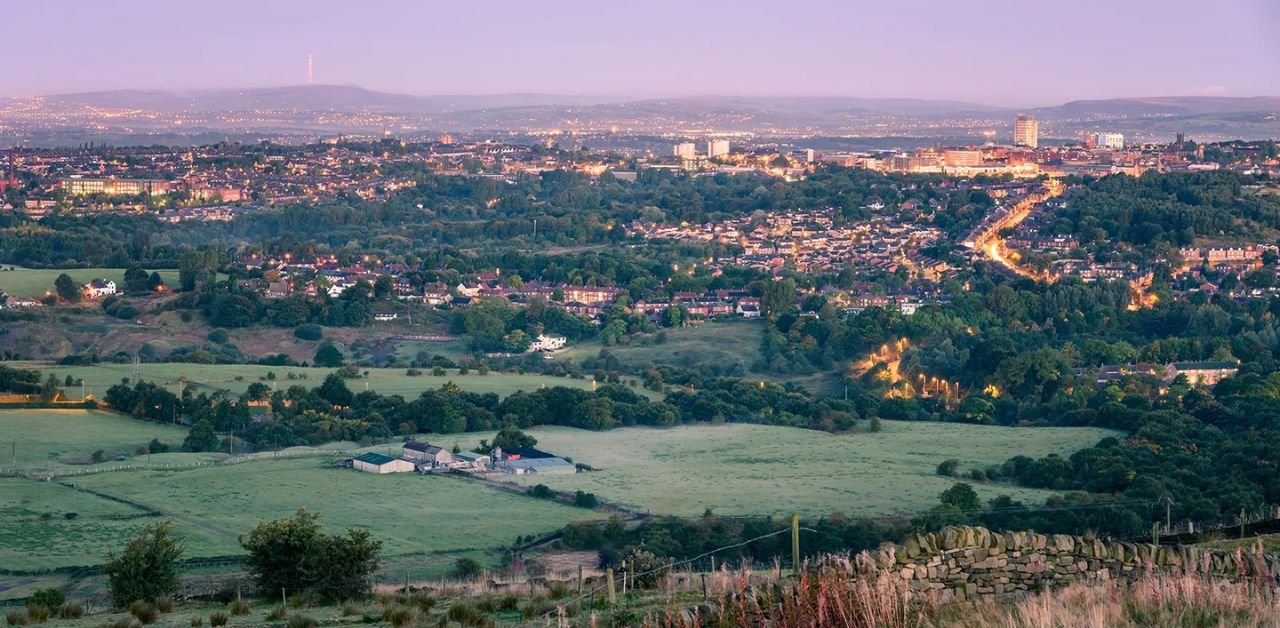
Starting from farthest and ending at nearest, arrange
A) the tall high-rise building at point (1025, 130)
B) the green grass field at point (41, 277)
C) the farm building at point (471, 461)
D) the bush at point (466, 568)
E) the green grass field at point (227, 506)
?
the tall high-rise building at point (1025, 130), the green grass field at point (41, 277), the farm building at point (471, 461), the green grass field at point (227, 506), the bush at point (466, 568)

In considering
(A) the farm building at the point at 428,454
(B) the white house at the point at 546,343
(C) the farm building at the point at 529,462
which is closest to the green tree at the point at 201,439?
(A) the farm building at the point at 428,454

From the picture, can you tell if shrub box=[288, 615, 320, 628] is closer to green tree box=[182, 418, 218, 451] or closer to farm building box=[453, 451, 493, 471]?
farm building box=[453, 451, 493, 471]

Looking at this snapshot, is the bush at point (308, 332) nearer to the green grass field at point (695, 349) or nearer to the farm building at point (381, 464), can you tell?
the green grass field at point (695, 349)

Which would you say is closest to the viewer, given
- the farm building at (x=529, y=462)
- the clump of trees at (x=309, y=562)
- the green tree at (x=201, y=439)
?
the clump of trees at (x=309, y=562)

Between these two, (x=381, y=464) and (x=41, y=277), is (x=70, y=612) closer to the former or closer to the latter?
(x=381, y=464)

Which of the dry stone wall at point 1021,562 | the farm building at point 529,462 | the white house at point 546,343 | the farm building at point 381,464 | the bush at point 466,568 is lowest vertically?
the white house at point 546,343

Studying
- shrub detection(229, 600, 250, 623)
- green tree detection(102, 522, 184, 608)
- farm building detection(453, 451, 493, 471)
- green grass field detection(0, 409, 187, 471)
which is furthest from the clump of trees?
green grass field detection(0, 409, 187, 471)
